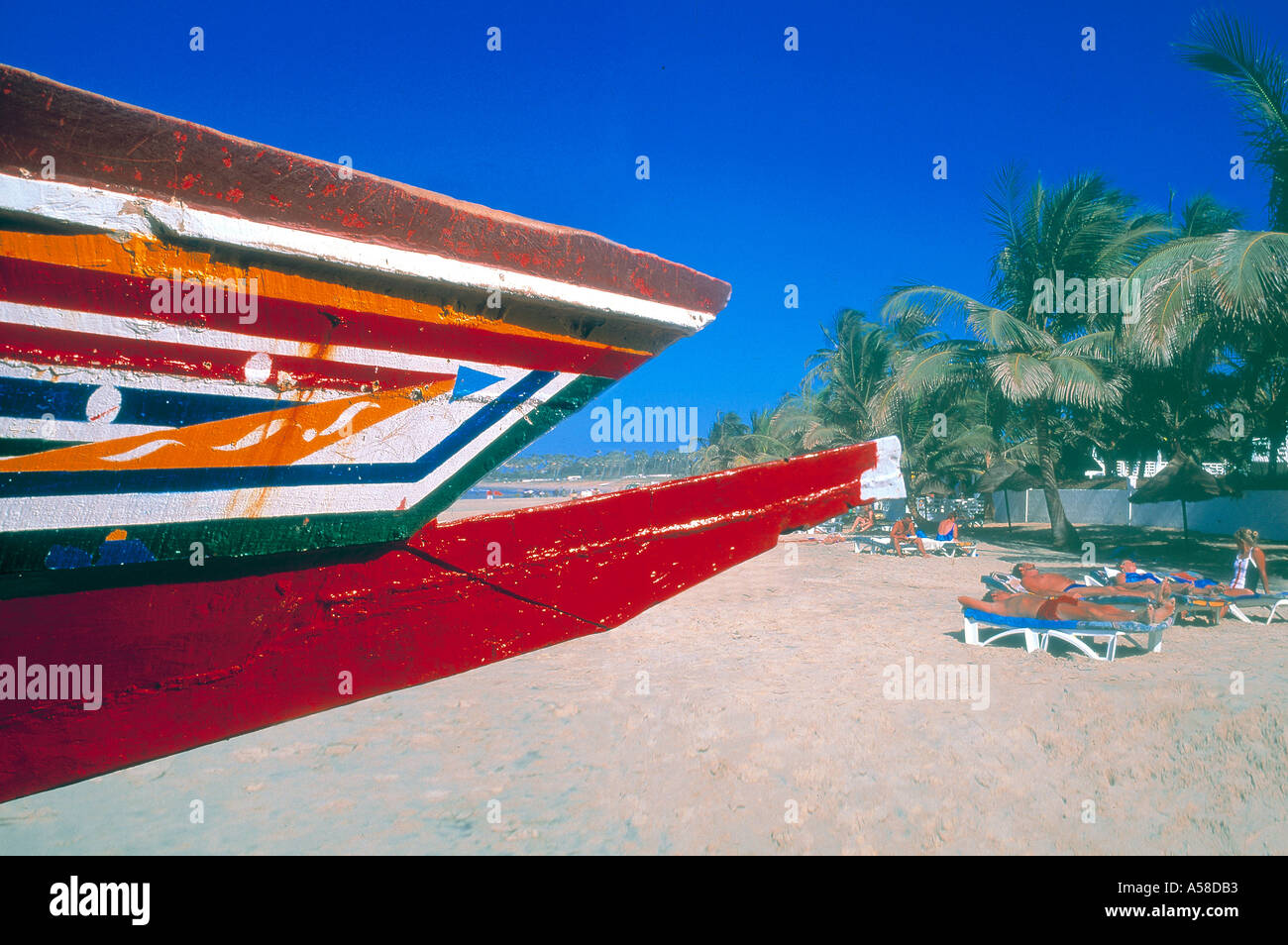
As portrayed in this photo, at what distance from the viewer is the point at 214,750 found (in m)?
5.77

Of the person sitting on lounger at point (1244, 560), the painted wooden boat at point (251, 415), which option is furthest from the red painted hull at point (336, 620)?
the person sitting on lounger at point (1244, 560)

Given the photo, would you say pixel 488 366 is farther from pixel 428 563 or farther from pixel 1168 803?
pixel 1168 803

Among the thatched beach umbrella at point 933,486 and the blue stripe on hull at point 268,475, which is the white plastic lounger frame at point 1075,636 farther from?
the thatched beach umbrella at point 933,486

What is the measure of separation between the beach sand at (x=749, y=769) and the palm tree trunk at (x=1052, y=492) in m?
9.57

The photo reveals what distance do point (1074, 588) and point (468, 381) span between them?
1037cm

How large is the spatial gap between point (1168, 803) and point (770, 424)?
29.7 m

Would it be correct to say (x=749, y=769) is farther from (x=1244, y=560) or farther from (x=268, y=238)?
(x=1244, y=560)

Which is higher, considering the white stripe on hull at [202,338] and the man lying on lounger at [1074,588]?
the white stripe on hull at [202,338]

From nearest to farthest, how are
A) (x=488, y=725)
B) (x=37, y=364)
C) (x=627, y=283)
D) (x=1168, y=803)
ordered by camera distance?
(x=37, y=364) < (x=627, y=283) < (x=1168, y=803) < (x=488, y=725)

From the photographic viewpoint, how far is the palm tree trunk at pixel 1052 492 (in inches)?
661

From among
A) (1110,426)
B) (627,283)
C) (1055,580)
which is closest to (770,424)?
(1110,426)

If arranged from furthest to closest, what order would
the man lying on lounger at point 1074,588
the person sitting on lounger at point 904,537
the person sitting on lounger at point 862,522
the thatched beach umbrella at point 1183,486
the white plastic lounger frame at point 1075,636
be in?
the person sitting on lounger at point 862,522 → the person sitting on lounger at point 904,537 → the thatched beach umbrella at point 1183,486 → the man lying on lounger at point 1074,588 → the white plastic lounger frame at point 1075,636

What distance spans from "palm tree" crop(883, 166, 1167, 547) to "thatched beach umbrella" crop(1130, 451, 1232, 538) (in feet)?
6.70

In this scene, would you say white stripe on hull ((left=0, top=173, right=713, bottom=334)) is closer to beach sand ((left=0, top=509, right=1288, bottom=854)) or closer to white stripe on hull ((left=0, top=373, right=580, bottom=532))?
white stripe on hull ((left=0, top=373, right=580, bottom=532))
